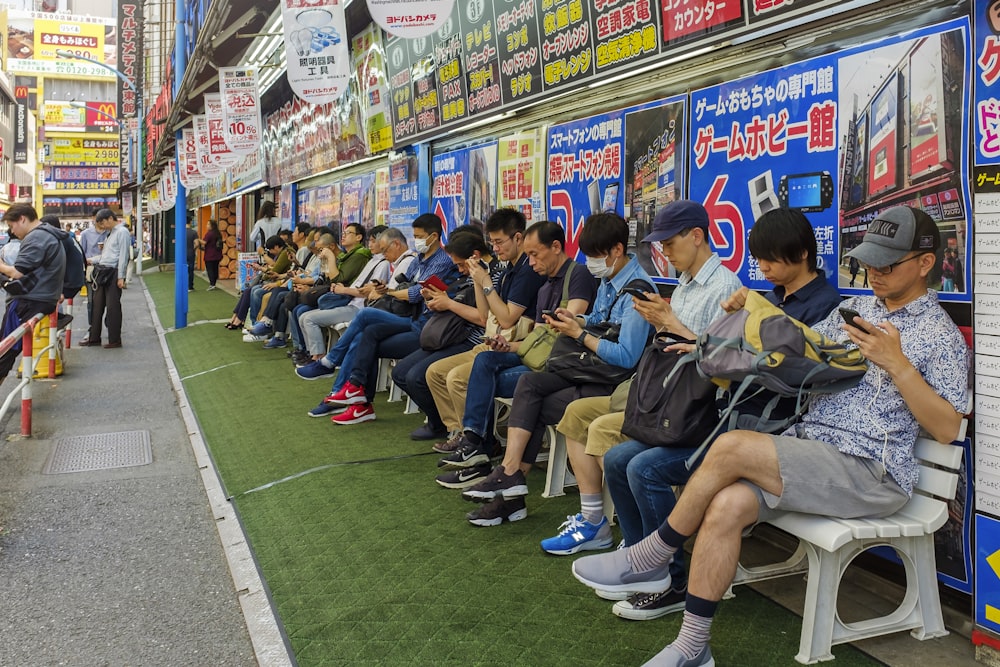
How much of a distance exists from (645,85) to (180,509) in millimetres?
3923

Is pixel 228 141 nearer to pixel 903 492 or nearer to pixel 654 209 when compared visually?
pixel 654 209

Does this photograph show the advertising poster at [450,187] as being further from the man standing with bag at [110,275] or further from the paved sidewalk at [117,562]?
the man standing with bag at [110,275]

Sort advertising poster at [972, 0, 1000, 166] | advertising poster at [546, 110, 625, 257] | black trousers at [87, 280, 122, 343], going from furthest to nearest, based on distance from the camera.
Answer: black trousers at [87, 280, 122, 343], advertising poster at [546, 110, 625, 257], advertising poster at [972, 0, 1000, 166]

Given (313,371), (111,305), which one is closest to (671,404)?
(313,371)

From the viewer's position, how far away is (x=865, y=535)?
2.80m

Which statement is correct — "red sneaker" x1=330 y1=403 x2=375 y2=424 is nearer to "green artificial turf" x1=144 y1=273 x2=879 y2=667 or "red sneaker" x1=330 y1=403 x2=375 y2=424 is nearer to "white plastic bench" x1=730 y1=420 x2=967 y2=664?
"green artificial turf" x1=144 y1=273 x2=879 y2=667

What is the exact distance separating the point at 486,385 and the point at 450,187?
4.16 metres

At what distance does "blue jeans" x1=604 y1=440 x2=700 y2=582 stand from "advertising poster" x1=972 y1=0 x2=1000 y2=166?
153cm

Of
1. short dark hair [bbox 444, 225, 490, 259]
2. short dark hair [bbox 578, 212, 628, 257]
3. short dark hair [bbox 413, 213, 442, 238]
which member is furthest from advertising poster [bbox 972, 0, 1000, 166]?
short dark hair [bbox 413, 213, 442, 238]

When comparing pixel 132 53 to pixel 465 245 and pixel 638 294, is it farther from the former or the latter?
pixel 638 294

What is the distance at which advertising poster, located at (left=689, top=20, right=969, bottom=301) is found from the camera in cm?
332

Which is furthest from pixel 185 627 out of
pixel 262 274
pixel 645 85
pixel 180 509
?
pixel 262 274

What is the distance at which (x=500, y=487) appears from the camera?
14.6ft

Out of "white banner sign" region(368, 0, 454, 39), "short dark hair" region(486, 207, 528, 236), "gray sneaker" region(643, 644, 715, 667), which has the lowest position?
"gray sneaker" region(643, 644, 715, 667)
